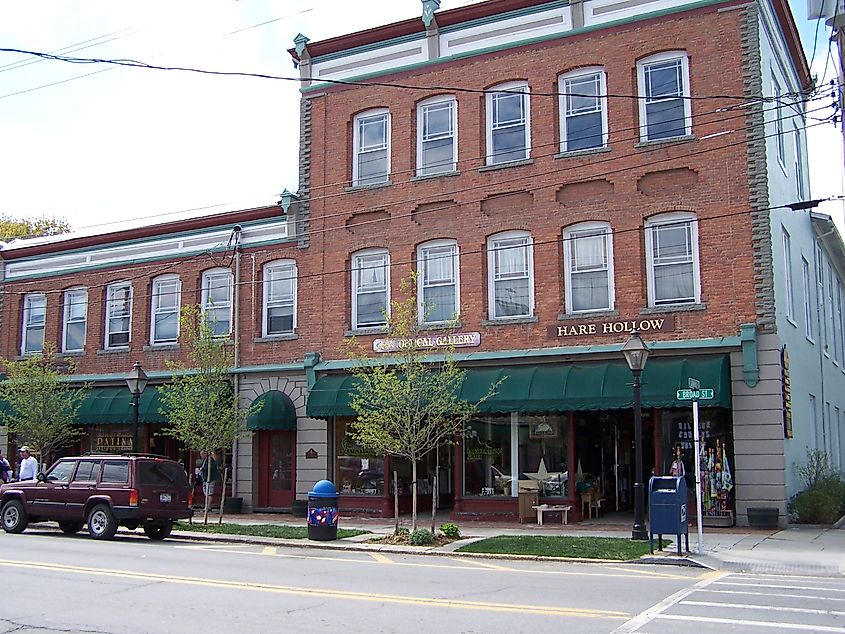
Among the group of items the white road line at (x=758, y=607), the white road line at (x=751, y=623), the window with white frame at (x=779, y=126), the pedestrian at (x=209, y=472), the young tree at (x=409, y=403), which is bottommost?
the white road line at (x=758, y=607)

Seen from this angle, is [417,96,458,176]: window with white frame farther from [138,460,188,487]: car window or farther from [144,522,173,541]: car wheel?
[144,522,173,541]: car wheel

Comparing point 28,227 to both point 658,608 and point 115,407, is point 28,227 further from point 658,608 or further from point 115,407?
point 658,608

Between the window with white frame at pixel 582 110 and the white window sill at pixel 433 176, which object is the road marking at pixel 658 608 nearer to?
the window with white frame at pixel 582 110

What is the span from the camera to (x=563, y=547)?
660 inches

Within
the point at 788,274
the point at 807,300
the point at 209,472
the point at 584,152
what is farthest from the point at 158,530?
the point at 807,300

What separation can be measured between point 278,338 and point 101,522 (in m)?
8.16

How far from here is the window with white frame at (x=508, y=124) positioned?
23.3 meters

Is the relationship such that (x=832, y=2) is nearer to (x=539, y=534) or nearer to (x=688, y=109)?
(x=688, y=109)

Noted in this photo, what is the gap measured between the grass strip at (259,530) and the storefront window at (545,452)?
4.40 meters

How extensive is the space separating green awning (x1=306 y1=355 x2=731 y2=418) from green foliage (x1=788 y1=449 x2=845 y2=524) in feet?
9.79

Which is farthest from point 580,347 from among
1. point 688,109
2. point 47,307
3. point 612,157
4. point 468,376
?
point 47,307

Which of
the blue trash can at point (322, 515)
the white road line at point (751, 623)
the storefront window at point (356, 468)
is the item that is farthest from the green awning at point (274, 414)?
the white road line at point (751, 623)

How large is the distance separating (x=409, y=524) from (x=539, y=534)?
3.96m

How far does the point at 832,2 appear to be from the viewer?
57.6 feet
